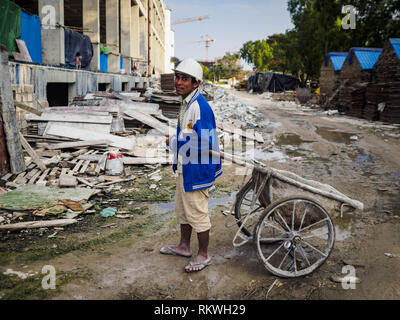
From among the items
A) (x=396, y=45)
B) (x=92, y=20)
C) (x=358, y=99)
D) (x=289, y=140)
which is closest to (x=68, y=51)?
(x=92, y=20)

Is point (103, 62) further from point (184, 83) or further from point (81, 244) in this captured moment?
point (184, 83)

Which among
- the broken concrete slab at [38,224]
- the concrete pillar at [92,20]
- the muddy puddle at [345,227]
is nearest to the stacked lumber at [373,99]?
the concrete pillar at [92,20]

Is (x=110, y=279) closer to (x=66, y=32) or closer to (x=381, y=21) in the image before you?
(x=66, y=32)

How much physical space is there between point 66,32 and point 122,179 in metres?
9.47

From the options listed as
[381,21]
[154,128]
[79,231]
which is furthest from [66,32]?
[381,21]

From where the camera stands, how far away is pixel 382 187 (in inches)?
275

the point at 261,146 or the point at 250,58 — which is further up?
the point at 250,58

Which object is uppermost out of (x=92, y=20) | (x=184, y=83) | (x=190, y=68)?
(x=92, y=20)

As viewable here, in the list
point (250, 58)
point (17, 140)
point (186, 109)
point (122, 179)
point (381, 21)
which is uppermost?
point (250, 58)

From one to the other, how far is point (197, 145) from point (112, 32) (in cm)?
2012

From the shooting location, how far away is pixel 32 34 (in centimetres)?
1139

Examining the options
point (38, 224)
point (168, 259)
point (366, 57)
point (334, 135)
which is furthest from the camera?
point (366, 57)

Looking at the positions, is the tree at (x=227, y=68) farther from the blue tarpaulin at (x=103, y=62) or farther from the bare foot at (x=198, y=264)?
the bare foot at (x=198, y=264)

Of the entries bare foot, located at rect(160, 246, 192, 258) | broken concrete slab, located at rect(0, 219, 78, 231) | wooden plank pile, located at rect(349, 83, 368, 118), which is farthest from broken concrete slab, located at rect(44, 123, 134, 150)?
wooden plank pile, located at rect(349, 83, 368, 118)
